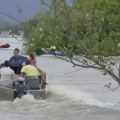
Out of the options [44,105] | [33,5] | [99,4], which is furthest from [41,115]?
[99,4]

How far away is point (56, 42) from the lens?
316 inches

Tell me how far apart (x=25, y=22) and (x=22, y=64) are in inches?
366

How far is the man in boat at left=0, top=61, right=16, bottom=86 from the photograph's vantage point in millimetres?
15922

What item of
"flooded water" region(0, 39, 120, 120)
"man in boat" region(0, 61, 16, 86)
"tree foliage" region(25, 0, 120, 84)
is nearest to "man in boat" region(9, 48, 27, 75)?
"man in boat" region(0, 61, 16, 86)

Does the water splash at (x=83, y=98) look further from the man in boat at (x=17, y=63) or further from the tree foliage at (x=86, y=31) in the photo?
the tree foliage at (x=86, y=31)

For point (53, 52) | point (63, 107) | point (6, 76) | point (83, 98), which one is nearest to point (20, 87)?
point (6, 76)

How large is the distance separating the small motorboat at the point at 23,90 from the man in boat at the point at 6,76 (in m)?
0.28

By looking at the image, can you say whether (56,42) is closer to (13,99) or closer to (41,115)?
(41,115)

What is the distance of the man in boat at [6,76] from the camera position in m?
15.9

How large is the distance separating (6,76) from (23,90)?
2.76 ft

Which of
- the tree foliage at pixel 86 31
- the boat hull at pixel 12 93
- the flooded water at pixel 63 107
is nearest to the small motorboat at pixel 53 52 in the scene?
the tree foliage at pixel 86 31

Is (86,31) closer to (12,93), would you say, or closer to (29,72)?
(29,72)

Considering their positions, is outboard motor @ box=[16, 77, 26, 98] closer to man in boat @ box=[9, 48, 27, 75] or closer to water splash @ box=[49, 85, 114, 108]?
man in boat @ box=[9, 48, 27, 75]

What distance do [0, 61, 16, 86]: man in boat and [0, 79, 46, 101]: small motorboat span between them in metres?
0.28
